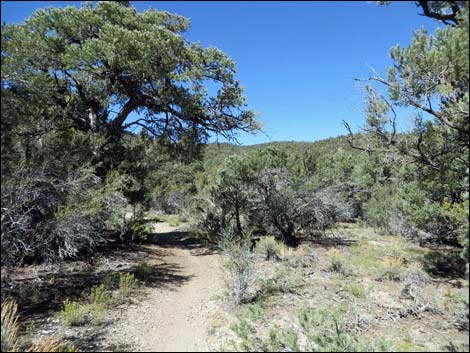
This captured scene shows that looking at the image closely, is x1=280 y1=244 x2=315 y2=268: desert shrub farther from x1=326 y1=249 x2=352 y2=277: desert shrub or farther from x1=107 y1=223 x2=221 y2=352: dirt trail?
x1=107 y1=223 x2=221 y2=352: dirt trail

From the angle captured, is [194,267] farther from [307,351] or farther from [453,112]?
[453,112]

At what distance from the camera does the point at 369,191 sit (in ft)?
63.7

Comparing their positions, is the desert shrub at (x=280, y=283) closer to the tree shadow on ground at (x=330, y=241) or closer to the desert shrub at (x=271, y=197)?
the desert shrub at (x=271, y=197)

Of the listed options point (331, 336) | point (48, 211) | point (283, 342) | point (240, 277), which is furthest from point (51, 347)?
point (331, 336)

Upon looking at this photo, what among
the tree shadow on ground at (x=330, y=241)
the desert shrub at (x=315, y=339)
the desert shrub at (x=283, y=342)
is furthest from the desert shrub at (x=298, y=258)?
the desert shrub at (x=283, y=342)

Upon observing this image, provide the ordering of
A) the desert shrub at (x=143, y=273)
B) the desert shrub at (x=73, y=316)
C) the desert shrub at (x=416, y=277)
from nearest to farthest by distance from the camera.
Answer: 1. the desert shrub at (x=73, y=316)
2. the desert shrub at (x=416, y=277)
3. the desert shrub at (x=143, y=273)

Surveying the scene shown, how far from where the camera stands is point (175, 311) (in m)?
5.95

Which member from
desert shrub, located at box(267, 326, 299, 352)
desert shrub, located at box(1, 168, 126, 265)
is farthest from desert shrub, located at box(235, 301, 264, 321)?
desert shrub, located at box(1, 168, 126, 265)

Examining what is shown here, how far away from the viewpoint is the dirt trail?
4.69 m

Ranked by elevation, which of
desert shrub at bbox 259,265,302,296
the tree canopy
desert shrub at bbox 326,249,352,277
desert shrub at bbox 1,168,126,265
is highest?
the tree canopy

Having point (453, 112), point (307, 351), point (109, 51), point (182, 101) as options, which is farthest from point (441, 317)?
point (109, 51)

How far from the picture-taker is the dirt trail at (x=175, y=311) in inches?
185

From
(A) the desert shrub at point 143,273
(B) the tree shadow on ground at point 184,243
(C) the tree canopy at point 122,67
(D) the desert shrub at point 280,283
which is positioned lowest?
(B) the tree shadow on ground at point 184,243

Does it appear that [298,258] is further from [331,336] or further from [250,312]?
[331,336]
